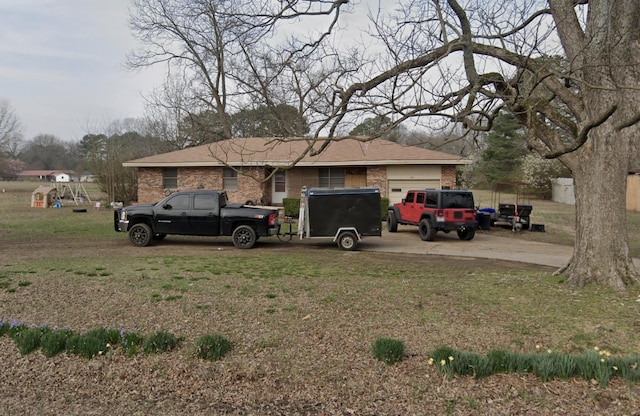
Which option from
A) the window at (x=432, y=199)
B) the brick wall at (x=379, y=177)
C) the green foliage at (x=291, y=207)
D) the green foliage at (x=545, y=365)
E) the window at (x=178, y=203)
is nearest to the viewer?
the green foliage at (x=545, y=365)

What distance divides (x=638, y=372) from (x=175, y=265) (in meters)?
8.22

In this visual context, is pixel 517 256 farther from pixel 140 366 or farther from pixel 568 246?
pixel 140 366

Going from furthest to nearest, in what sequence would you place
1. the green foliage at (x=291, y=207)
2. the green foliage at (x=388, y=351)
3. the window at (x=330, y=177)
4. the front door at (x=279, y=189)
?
the front door at (x=279, y=189), the window at (x=330, y=177), the green foliage at (x=291, y=207), the green foliage at (x=388, y=351)

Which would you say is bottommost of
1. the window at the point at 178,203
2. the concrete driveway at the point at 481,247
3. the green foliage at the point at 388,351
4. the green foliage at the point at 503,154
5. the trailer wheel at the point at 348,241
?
the green foliage at the point at 388,351

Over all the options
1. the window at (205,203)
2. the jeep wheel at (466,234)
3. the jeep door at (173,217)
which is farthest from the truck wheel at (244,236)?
the jeep wheel at (466,234)

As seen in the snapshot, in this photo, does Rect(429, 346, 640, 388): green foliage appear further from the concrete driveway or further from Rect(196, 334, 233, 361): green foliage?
the concrete driveway

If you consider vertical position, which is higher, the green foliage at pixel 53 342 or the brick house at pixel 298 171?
the brick house at pixel 298 171

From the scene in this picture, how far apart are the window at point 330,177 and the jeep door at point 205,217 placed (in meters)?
11.1

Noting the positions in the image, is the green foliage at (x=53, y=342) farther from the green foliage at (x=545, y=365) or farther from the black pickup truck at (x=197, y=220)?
Result: the black pickup truck at (x=197, y=220)

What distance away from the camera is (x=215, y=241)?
48.9 ft

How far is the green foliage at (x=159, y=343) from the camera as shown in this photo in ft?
15.7

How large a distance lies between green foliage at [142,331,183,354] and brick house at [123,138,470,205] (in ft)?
56.9

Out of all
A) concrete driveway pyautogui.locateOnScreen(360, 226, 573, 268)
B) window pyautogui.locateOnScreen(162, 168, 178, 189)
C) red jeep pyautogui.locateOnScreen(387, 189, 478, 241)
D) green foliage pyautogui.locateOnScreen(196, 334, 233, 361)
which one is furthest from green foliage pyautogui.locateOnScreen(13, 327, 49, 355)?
window pyautogui.locateOnScreen(162, 168, 178, 189)

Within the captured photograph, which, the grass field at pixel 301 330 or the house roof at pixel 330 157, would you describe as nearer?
the grass field at pixel 301 330
